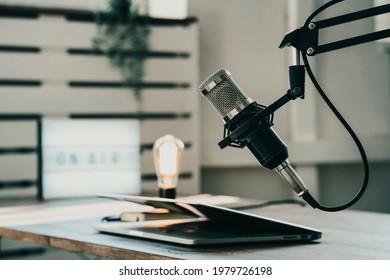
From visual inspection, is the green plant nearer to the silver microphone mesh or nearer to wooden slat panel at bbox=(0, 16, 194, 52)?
wooden slat panel at bbox=(0, 16, 194, 52)

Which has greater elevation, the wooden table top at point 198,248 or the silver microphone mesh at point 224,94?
the silver microphone mesh at point 224,94

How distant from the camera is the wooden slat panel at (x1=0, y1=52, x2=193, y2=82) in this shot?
2439 millimetres

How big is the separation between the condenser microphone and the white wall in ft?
→ 6.12

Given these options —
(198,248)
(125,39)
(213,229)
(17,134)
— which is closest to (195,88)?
(125,39)

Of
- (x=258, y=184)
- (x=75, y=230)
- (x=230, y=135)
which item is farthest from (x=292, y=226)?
(x=258, y=184)

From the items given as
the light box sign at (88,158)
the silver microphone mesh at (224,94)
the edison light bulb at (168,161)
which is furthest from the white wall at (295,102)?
the silver microphone mesh at (224,94)

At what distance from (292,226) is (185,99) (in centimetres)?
165

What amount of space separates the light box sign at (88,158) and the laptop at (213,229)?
92 centimetres

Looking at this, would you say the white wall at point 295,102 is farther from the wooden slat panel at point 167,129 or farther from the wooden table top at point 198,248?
the wooden table top at point 198,248

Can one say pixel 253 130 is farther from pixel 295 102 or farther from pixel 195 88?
pixel 295 102

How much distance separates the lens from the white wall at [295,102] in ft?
9.52

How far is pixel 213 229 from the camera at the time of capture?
1139 mm

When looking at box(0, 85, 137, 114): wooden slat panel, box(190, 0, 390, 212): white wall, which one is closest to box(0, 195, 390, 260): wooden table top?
box(0, 85, 137, 114): wooden slat panel

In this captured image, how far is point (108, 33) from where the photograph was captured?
2557 millimetres
